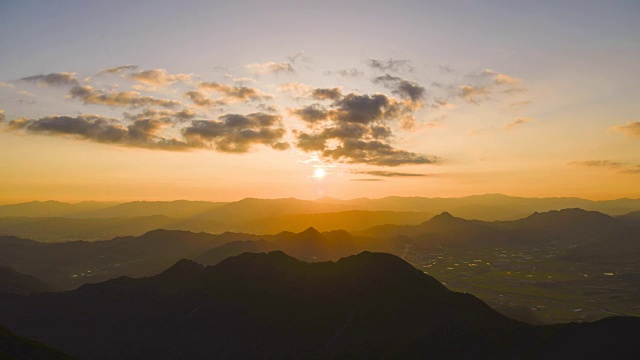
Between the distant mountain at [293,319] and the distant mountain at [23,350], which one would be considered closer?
the distant mountain at [23,350]

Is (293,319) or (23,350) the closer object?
(23,350)

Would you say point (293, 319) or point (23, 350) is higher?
point (23, 350)

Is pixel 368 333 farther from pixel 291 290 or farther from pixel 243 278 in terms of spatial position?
pixel 243 278

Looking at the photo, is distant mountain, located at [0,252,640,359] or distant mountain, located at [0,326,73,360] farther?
distant mountain, located at [0,252,640,359]
